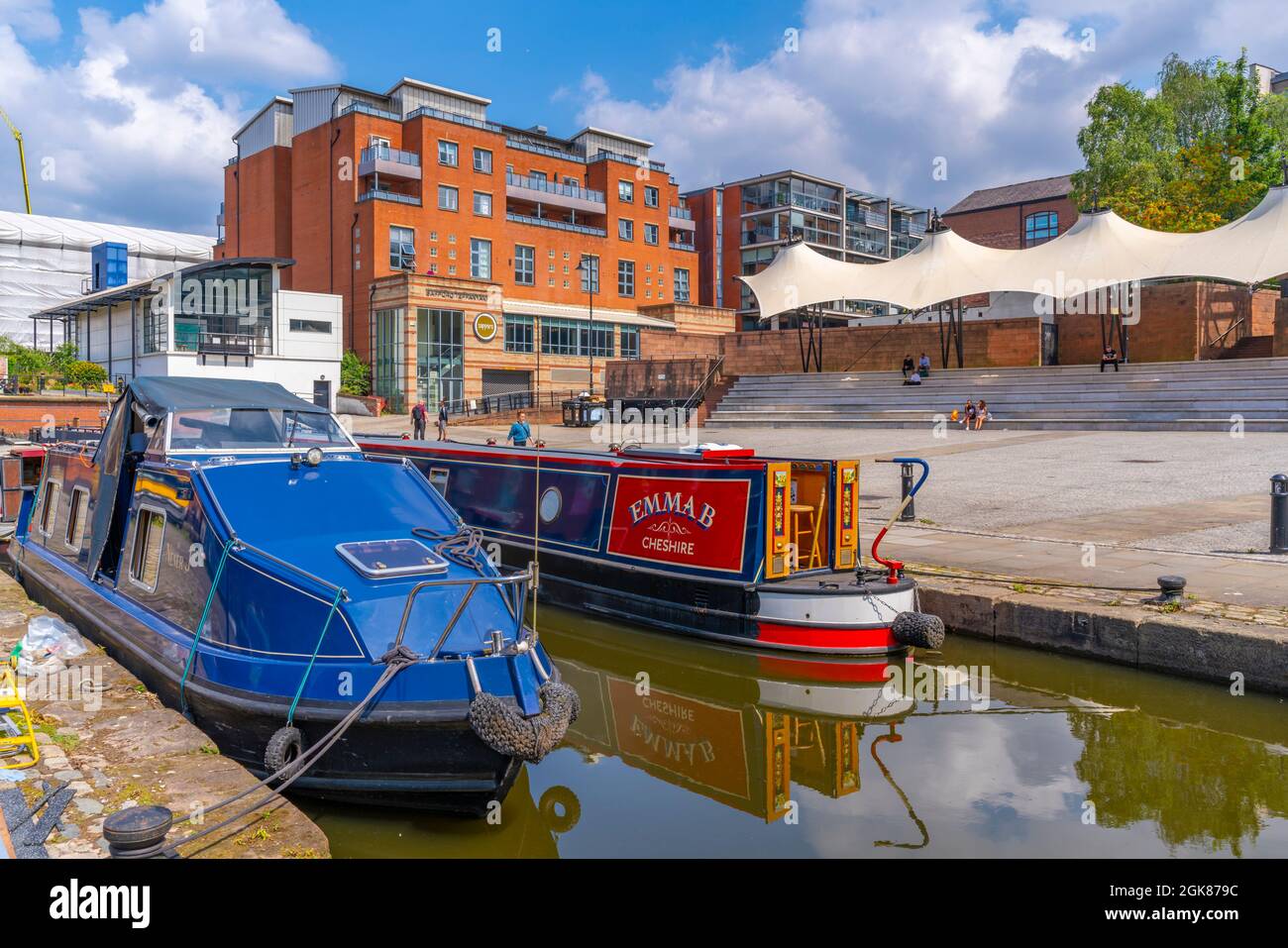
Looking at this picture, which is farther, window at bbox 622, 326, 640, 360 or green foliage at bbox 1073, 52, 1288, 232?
window at bbox 622, 326, 640, 360

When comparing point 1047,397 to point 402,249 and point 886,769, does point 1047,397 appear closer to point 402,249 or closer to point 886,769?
point 886,769

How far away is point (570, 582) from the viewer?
10922 mm

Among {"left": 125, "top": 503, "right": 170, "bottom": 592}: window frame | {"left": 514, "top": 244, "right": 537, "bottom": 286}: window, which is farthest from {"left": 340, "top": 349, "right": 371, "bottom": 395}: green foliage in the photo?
{"left": 125, "top": 503, "right": 170, "bottom": 592}: window frame

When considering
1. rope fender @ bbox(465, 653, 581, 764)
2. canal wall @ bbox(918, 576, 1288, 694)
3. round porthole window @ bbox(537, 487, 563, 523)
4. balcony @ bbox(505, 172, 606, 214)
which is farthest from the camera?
balcony @ bbox(505, 172, 606, 214)

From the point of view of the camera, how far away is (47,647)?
649 cm

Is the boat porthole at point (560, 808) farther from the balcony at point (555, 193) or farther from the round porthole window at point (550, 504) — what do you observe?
the balcony at point (555, 193)

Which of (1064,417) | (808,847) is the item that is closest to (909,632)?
(808,847)

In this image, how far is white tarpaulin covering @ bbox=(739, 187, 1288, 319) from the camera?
29.1m

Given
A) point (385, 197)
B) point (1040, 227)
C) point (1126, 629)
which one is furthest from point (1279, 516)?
point (1040, 227)

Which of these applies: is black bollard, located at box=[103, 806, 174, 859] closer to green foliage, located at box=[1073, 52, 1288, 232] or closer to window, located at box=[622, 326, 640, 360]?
green foliage, located at box=[1073, 52, 1288, 232]

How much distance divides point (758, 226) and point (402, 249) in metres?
34.6

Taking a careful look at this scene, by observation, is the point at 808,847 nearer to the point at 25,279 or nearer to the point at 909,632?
the point at 909,632

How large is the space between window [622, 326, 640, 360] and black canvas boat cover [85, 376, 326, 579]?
49.9 m

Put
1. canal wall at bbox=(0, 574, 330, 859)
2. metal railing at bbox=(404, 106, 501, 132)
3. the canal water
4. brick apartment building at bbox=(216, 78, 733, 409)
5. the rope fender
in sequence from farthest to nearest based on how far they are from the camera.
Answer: metal railing at bbox=(404, 106, 501, 132), brick apartment building at bbox=(216, 78, 733, 409), the canal water, the rope fender, canal wall at bbox=(0, 574, 330, 859)
